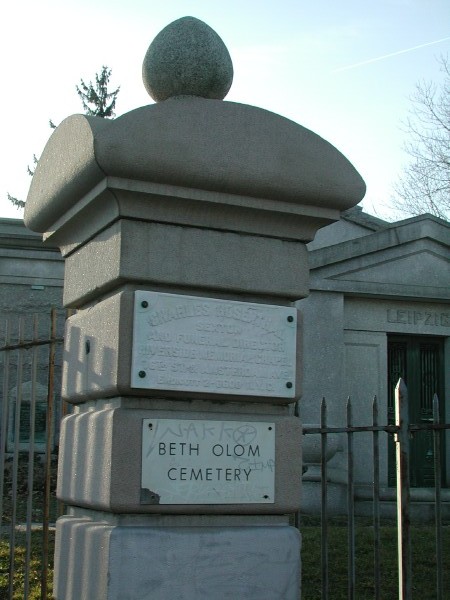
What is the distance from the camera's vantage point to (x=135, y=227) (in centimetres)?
345

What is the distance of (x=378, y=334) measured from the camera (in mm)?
12164

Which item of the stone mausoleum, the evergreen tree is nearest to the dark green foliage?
the evergreen tree

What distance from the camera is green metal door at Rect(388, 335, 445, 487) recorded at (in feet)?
39.8

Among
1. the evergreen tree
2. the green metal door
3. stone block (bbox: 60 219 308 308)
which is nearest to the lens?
stone block (bbox: 60 219 308 308)

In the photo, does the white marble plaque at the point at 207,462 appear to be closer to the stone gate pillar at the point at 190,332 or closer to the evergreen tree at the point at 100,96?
the stone gate pillar at the point at 190,332

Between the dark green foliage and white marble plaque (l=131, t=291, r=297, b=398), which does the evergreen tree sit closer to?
the dark green foliage

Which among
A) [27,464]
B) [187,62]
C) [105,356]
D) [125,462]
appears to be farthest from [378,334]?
[125,462]

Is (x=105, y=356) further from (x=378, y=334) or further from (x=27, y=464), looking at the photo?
(x=378, y=334)

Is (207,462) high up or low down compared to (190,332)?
down

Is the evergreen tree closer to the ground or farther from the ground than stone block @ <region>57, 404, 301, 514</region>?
farther from the ground

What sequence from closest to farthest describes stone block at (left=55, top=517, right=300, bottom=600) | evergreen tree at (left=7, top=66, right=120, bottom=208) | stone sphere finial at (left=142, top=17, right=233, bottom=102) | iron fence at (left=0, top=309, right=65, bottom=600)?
stone block at (left=55, top=517, right=300, bottom=600)
stone sphere finial at (left=142, top=17, right=233, bottom=102)
iron fence at (left=0, top=309, right=65, bottom=600)
evergreen tree at (left=7, top=66, right=120, bottom=208)

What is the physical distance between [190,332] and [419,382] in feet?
30.8

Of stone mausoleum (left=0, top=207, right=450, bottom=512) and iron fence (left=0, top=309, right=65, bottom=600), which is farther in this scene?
stone mausoleum (left=0, top=207, right=450, bottom=512)

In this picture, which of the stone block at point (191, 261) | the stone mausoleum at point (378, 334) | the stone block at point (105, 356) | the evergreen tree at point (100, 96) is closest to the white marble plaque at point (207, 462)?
the stone block at point (105, 356)
